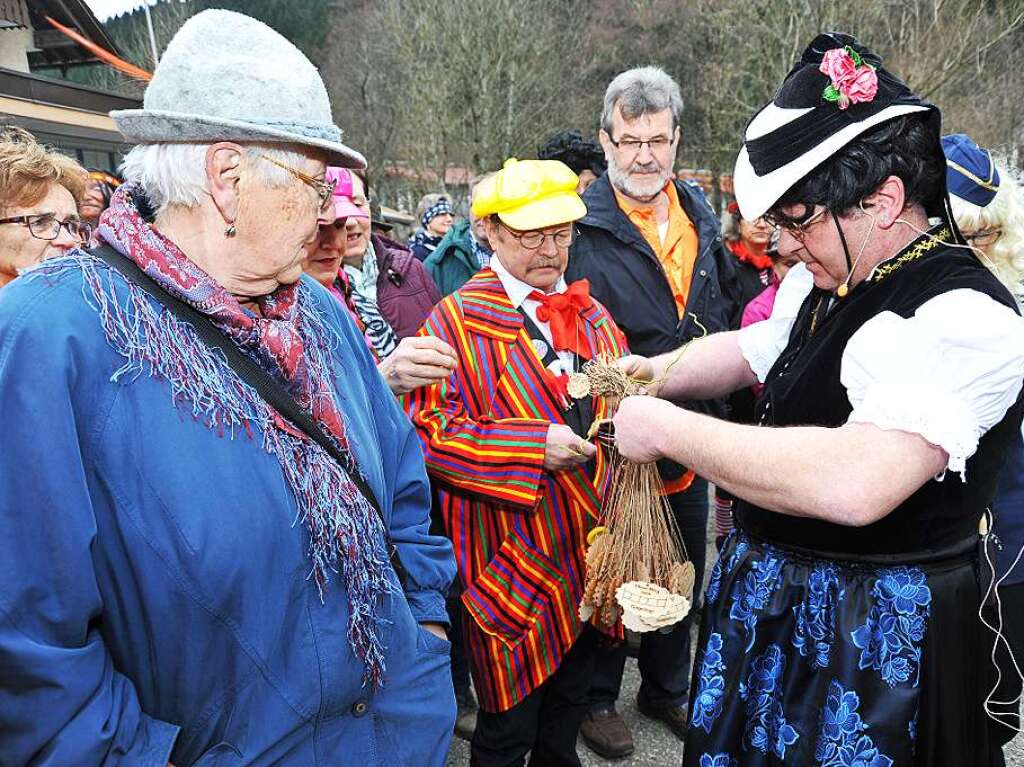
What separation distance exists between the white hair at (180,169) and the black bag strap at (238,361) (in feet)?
0.48

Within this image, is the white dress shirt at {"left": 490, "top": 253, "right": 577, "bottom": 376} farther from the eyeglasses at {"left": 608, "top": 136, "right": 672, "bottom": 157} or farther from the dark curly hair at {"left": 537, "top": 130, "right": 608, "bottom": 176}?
the dark curly hair at {"left": 537, "top": 130, "right": 608, "bottom": 176}

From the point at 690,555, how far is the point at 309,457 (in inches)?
99.2

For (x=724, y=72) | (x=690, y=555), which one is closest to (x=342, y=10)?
(x=724, y=72)

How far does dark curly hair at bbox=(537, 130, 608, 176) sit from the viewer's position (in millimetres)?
5465

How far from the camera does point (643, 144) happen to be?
3725 mm

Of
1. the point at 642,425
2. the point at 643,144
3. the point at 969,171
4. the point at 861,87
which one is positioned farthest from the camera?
the point at 643,144

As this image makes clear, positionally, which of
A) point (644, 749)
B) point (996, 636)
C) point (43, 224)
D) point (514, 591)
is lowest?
point (644, 749)

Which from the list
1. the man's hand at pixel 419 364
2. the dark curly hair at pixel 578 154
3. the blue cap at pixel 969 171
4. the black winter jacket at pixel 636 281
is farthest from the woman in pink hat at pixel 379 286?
the dark curly hair at pixel 578 154

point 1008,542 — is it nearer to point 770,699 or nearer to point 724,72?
point 770,699

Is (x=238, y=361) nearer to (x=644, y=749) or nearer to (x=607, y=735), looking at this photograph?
(x=607, y=735)

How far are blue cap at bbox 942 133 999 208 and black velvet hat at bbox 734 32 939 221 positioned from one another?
0.71m

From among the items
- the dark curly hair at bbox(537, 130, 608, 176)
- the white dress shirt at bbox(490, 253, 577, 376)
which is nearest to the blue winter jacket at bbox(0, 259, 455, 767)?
the white dress shirt at bbox(490, 253, 577, 376)

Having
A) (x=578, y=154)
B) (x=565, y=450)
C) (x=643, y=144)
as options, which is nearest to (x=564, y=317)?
(x=565, y=450)

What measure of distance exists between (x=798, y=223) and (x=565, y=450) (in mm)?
1036
